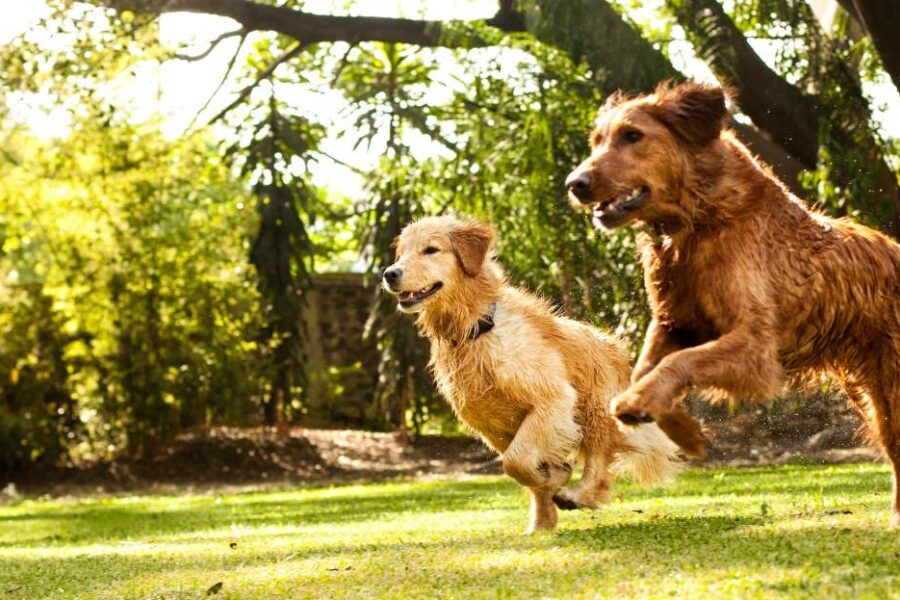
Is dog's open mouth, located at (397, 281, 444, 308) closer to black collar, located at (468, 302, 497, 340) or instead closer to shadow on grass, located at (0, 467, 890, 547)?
black collar, located at (468, 302, 497, 340)

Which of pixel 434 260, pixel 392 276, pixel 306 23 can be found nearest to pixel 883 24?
pixel 434 260

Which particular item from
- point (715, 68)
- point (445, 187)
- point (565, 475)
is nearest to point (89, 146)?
point (445, 187)

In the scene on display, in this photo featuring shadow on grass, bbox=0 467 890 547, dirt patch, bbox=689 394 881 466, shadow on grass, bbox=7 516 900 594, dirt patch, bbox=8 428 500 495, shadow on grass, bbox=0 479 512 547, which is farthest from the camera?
dirt patch, bbox=8 428 500 495

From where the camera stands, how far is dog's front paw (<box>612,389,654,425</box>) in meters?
5.05

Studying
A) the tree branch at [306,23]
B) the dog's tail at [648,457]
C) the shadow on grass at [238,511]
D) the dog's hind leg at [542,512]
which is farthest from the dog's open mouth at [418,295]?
the tree branch at [306,23]

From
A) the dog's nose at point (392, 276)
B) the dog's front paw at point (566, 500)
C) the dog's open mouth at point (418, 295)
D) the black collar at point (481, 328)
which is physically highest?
the dog's nose at point (392, 276)

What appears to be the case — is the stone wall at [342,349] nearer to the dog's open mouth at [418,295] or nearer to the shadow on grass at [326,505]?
the shadow on grass at [326,505]

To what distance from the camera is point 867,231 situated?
5949 millimetres

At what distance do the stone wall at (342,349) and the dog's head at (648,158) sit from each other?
1820 centimetres

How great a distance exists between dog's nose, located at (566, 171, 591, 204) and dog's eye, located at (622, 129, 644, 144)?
10.2 inches

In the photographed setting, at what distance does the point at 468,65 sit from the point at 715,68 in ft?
12.3

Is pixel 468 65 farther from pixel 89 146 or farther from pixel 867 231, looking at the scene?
pixel 867 231

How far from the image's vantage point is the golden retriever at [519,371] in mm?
7367

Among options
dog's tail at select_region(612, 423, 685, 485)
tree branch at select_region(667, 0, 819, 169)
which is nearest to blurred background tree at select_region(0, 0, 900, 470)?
tree branch at select_region(667, 0, 819, 169)
